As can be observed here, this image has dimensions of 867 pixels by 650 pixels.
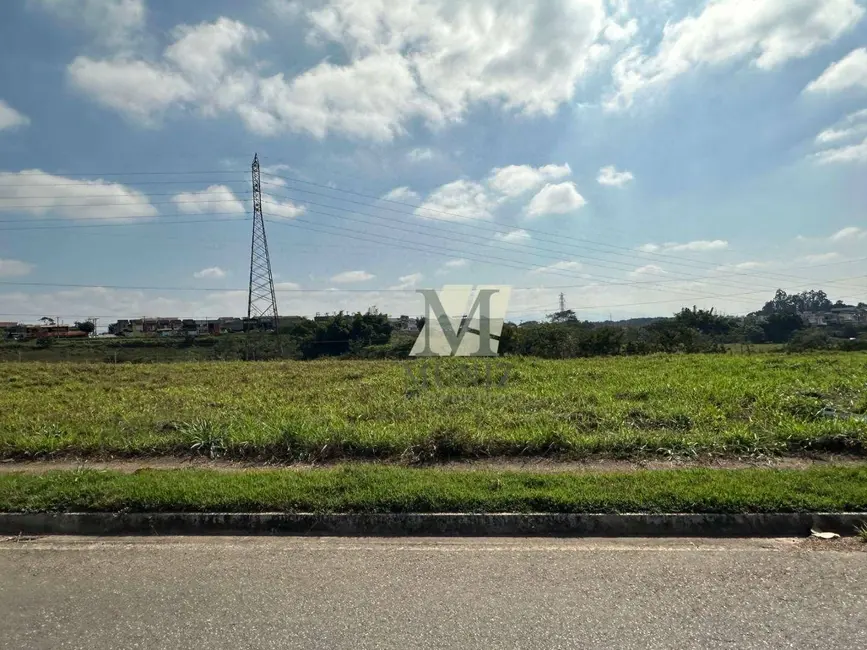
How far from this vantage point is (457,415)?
782 cm

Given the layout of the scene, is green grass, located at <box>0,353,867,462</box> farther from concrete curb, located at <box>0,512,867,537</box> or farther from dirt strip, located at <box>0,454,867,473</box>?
concrete curb, located at <box>0,512,867,537</box>

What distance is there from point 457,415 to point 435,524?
12.2ft

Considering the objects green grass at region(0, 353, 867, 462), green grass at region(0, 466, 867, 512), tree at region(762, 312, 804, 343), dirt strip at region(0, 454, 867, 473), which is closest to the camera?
green grass at region(0, 466, 867, 512)

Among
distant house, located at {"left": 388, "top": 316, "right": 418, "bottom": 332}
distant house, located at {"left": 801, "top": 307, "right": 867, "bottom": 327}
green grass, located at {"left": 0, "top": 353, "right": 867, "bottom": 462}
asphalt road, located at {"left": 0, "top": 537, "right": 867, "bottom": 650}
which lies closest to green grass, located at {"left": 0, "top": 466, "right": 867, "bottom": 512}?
asphalt road, located at {"left": 0, "top": 537, "right": 867, "bottom": 650}

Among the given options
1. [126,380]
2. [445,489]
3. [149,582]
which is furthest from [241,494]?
[126,380]

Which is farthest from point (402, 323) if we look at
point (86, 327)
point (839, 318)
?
point (839, 318)

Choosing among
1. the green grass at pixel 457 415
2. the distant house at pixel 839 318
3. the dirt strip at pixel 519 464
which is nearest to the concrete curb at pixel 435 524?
the dirt strip at pixel 519 464

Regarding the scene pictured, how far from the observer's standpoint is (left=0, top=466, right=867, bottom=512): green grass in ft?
13.9

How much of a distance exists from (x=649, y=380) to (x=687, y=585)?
866 cm

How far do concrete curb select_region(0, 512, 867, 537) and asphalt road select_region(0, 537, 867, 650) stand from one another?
0.17 metres

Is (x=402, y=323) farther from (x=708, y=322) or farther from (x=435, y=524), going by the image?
(x=435, y=524)

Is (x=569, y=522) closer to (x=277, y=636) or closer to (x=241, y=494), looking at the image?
(x=277, y=636)

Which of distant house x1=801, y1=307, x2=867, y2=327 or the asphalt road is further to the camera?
distant house x1=801, y1=307, x2=867, y2=327

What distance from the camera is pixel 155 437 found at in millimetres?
6949
